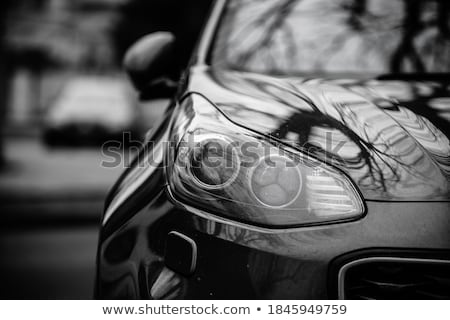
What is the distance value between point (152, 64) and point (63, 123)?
10.4 metres

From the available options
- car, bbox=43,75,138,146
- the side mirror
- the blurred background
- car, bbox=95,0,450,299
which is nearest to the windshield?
car, bbox=95,0,450,299

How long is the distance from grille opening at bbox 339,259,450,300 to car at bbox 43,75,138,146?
11.2 meters

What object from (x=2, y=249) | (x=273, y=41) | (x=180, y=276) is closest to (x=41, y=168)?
(x=2, y=249)

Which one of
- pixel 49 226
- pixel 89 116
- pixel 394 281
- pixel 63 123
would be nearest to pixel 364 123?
pixel 394 281

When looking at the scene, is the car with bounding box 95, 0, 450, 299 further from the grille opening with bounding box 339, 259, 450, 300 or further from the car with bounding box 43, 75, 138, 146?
the car with bounding box 43, 75, 138, 146

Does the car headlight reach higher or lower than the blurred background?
lower

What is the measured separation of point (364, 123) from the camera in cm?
154

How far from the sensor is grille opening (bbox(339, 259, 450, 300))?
1319mm

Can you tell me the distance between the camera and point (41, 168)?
9016 mm

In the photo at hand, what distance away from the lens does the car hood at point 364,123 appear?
1.39 meters

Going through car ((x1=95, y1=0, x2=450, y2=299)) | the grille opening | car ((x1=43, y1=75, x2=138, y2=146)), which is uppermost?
car ((x1=43, y1=75, x2=138, y2=146))

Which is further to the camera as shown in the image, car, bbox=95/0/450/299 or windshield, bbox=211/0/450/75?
windshield, bbox=211/0/450/75

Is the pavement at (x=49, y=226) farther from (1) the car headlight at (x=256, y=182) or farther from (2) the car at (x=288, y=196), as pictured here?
(1) the car headlight at (x=256, y=182)
